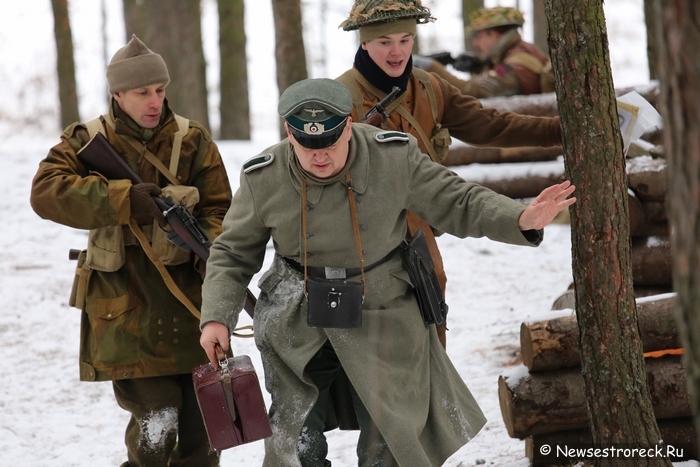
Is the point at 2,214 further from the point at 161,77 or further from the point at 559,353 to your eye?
the point at 559,353

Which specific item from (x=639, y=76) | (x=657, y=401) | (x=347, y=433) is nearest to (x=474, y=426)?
(x=657, y=401)

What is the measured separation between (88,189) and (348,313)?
58.8 inches

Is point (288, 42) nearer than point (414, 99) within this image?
No

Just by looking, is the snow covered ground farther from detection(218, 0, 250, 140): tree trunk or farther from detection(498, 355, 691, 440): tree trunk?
detection(218, 0, 250, 140): tree trunk

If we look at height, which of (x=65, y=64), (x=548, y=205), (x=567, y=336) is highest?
(x=65, y=64)

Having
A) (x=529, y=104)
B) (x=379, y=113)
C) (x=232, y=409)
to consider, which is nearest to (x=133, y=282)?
(x=232, y=409)

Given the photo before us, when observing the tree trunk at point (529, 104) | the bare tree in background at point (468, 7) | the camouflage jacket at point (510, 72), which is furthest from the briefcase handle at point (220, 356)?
the bare tree in background at point (468, 7)

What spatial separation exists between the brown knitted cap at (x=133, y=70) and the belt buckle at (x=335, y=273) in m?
1.45

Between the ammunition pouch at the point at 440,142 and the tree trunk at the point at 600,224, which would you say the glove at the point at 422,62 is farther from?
the tree trunk at the point at 600,224

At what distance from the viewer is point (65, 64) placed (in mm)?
14711

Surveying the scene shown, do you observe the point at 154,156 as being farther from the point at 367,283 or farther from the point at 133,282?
the point at 367,283

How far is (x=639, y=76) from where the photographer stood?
87.4 feet

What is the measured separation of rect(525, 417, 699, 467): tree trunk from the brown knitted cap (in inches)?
106

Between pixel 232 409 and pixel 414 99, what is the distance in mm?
1944
